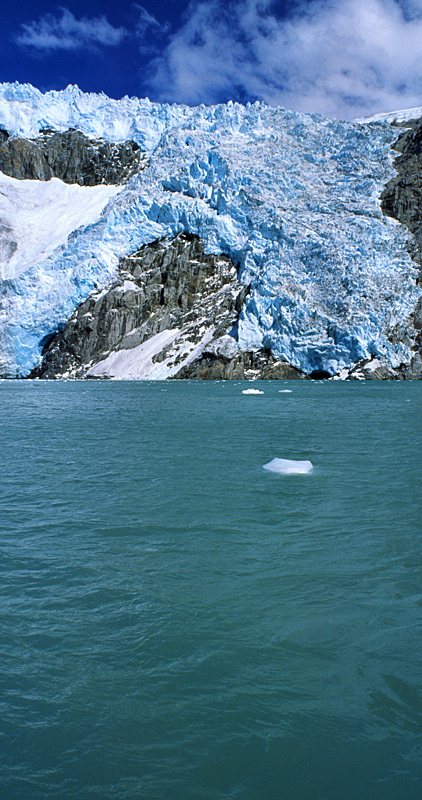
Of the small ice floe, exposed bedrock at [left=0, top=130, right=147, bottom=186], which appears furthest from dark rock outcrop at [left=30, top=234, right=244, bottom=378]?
the small ice floe

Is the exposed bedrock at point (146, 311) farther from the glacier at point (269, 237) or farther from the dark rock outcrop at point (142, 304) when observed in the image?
the glacier at point (269, 237)

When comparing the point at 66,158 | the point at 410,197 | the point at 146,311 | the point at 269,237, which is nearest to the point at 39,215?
the point at 66,158

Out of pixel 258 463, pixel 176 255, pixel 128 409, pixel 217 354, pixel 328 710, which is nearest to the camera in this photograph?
pixel 328 710

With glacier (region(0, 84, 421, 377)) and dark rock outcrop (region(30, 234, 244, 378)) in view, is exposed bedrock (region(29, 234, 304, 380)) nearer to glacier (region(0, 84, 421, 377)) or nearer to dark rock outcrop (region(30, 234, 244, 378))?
dark rock outcrop (region(30, 234, 244, 378))

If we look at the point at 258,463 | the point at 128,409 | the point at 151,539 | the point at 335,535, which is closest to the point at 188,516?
the point at 151,539

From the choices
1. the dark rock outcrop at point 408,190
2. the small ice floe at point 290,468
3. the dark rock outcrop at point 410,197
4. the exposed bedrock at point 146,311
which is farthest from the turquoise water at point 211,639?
the dark rock outcrop at point 408,190

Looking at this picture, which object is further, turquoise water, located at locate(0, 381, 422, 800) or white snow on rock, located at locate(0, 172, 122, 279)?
white snow on rock, located at locate(0, 172, 122, 279)

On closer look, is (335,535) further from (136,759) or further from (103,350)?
(103,350)
